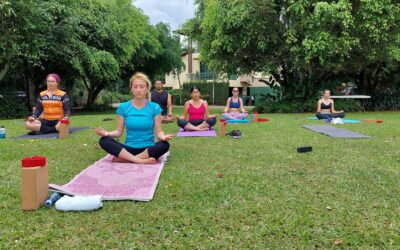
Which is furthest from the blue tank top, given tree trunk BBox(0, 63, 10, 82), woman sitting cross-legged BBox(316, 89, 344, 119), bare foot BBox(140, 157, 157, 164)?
tree trunk BBox(0, 63, 10, 82)

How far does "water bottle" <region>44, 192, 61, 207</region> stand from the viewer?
3318mm

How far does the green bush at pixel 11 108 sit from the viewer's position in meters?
16.4

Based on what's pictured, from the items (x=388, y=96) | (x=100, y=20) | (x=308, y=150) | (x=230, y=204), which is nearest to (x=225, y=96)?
(x=388, y=96)

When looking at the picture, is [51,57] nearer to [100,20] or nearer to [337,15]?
[100,20]

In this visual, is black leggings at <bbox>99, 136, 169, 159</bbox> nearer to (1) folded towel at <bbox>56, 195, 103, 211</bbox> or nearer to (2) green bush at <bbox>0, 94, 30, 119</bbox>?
(1) folded towel at <bbox>56, 195, 103, 211</bbox>

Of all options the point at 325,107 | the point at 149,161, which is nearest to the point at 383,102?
the point at 325,107

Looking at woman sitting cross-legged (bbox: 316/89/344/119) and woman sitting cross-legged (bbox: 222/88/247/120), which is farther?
woman sitting cross-legged (bbox: 316/89/344/119)

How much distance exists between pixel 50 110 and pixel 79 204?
18.7 ft

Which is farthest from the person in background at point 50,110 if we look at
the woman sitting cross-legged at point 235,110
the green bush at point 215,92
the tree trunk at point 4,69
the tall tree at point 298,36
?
the green bush at point 215,92

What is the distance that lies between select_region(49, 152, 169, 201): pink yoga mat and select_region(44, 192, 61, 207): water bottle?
0.09m

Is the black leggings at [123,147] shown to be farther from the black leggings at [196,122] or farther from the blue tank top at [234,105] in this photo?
the blue tank top at [234,105]

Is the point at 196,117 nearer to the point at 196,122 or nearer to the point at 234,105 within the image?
the point at 196,122

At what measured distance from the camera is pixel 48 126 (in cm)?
831

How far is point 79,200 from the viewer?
3.29m
